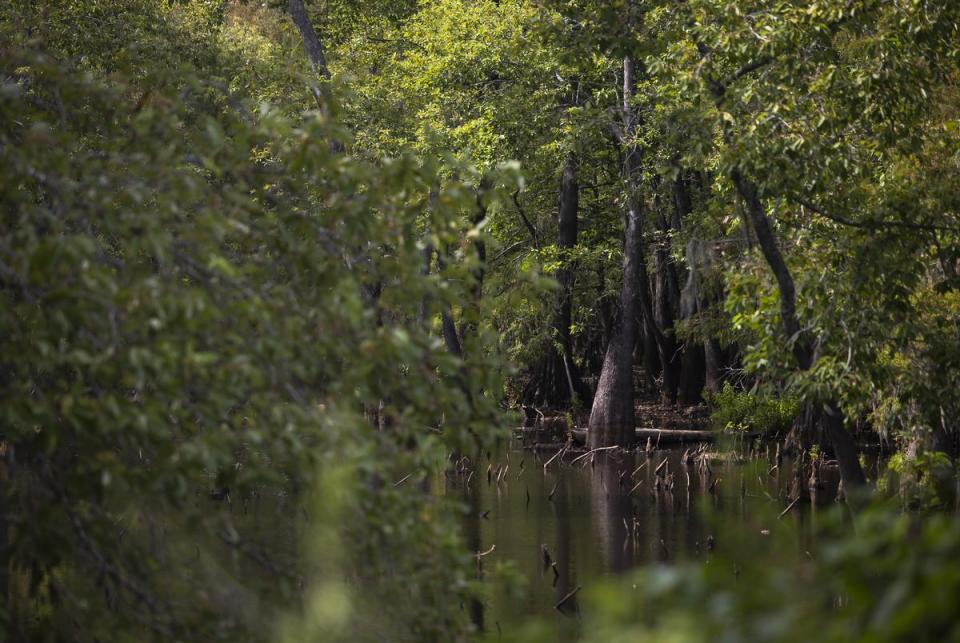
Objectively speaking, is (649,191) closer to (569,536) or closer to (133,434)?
(569,536)

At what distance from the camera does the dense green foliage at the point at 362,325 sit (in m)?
5.14

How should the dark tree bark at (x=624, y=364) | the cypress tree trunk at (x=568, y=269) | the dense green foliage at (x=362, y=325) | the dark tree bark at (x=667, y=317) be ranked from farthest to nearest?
the dark tree bark at (x=667, y=317), the cypress tree trunk at (x=568, y=269), the dark tree bark at (x=624, y=364), the dense green foliage at (x=362, y=325)

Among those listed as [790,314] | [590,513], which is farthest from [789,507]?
[790,314]

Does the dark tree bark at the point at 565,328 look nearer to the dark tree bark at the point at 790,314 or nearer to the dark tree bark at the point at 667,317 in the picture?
the dark tree bark at the point at 667,317

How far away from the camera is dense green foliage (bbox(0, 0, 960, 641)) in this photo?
16.9 feet

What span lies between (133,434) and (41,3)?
16.3 metres

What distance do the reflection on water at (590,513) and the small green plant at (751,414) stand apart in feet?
3.18

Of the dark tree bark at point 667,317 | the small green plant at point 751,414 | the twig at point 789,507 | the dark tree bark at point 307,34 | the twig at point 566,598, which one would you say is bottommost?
the twig at point 566,598

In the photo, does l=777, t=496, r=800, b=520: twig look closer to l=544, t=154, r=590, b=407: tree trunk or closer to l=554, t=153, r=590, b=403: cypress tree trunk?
l=544, t=154, r=590, b=407: tree trunk

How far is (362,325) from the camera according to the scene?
5.81m

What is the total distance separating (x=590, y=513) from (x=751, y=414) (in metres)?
7.15

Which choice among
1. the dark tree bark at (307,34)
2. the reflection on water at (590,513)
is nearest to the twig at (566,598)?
→ the reflection on water at (590,513)

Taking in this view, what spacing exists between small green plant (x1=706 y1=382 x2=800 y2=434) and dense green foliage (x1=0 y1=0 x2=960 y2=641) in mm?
6180

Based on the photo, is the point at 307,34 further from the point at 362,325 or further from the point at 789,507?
the point at 362,325
